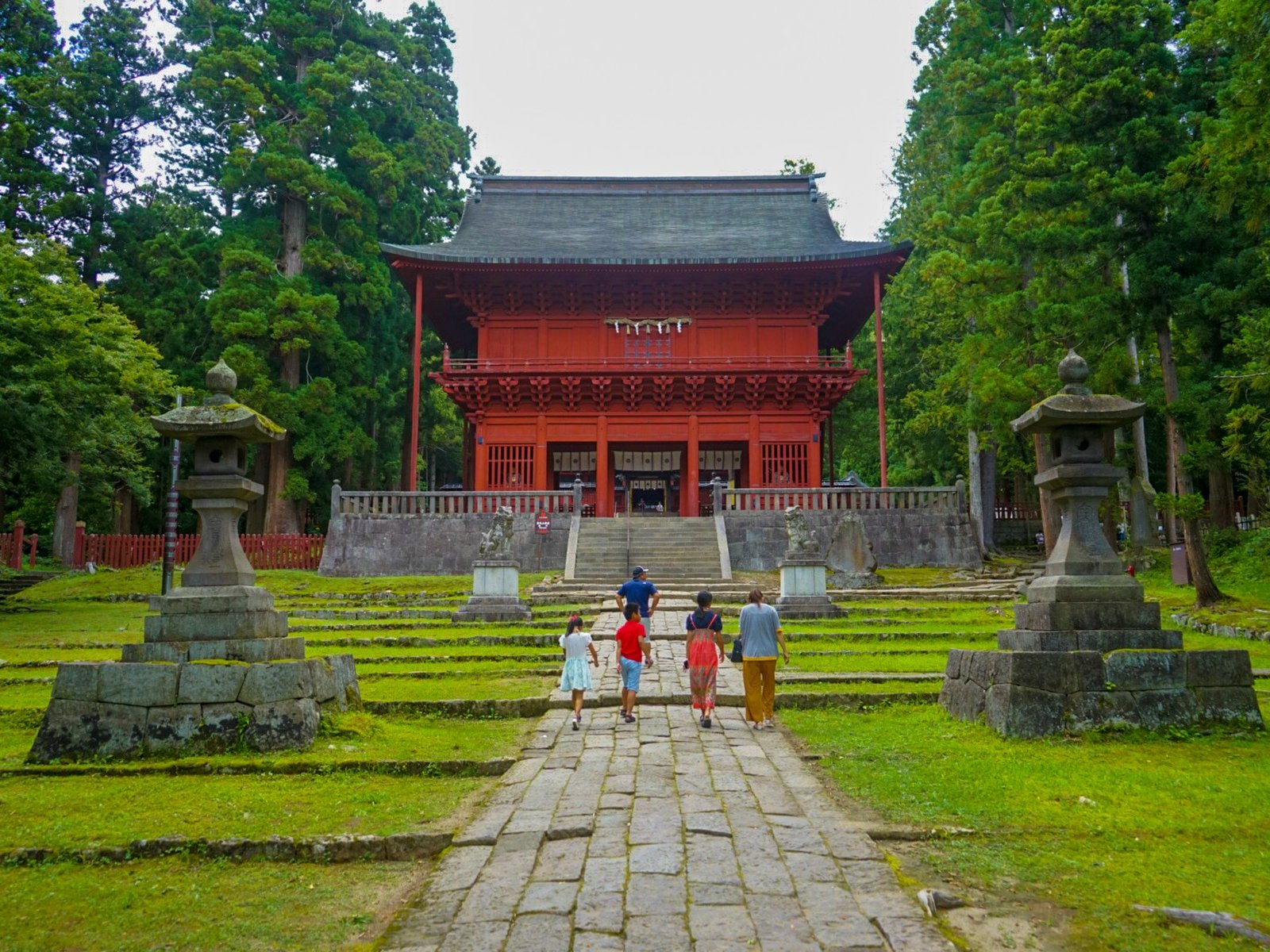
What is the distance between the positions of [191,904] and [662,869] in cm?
215

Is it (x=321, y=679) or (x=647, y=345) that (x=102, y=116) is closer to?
(x=647, y=345)

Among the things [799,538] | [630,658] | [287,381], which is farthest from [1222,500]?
[287,381]

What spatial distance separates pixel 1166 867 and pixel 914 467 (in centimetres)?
3087

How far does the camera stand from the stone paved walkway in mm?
3338

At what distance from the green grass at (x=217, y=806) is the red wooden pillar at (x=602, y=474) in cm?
1934

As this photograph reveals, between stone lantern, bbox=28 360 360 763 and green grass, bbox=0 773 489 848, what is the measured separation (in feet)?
1.67

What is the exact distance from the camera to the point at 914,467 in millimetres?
33750

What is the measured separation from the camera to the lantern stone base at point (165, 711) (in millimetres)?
6508

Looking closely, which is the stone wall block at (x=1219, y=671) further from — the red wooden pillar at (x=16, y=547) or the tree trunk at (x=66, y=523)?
the red wooden pillar at (x=16, y=547)

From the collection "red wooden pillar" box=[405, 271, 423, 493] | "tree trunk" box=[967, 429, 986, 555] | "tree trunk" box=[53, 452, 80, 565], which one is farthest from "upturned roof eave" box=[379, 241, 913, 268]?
"tree trunk" box=[53, 452, 80, 565]

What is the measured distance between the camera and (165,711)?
21.6ft

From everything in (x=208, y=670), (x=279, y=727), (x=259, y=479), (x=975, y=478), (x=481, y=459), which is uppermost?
(x=481, y=459)

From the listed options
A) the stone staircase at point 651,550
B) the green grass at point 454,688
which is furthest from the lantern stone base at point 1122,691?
the stone staircase at point 651,550

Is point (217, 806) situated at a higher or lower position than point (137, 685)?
lower
